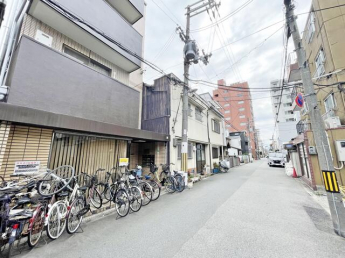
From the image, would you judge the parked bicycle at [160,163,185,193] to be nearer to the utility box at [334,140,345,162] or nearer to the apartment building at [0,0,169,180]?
the apartment building at [0,0,169,180]

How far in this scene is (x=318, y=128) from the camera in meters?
3.95

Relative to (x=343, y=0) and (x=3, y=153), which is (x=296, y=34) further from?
(x=3, y=153)

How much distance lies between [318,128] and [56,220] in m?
6.94

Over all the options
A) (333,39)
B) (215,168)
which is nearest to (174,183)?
(215,168)

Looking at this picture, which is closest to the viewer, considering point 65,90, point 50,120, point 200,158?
point 50,120

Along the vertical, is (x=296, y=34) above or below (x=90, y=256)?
above

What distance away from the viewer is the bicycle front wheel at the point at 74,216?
341cm

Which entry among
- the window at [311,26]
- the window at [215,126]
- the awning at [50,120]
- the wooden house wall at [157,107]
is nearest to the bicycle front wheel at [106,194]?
the awning at [50,120]

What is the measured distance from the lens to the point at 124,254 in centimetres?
271

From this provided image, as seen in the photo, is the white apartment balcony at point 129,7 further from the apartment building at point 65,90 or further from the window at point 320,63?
the window at point 320,63

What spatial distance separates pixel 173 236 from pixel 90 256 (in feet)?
5.40

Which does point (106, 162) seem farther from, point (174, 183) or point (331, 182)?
point (331, 182)

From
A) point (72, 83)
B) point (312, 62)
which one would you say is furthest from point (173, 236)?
point (312, 62)

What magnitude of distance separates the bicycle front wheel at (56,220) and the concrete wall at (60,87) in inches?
109
